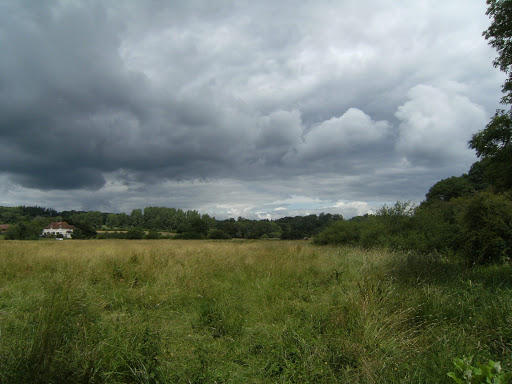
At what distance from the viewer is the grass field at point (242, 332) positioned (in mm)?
2752

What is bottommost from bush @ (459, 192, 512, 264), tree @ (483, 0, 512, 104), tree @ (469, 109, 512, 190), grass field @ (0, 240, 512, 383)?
grass field @ (0, 240, 512, 383)

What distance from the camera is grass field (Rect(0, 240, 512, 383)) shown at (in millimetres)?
2752

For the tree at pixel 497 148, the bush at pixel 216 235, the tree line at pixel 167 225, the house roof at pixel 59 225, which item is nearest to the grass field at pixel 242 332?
the tree at pixel 497 148

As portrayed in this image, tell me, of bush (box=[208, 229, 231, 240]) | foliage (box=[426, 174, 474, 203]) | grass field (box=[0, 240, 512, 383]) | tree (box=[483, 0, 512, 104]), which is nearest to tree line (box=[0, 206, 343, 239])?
bush (box=[208, 229, 231, 240])

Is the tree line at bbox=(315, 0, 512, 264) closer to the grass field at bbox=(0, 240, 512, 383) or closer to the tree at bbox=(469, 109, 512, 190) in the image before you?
the tree at bbox=(469, 109, 512, 190)

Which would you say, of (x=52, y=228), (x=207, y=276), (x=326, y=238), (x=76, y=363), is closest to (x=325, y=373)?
(x=76, y=363)

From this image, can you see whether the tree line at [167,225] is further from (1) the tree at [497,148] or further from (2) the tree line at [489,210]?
(1) the tree at [497,148]

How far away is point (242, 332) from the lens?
431 centimetres

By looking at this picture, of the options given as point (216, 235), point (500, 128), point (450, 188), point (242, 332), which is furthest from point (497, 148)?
point (450, 188)

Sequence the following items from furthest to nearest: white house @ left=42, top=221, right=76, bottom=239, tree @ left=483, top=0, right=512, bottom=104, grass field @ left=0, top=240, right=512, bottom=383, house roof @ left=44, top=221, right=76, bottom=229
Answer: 1. house roof @ left=44, top=221, right=76, bottom=229
2. white house @ left=42, top=221, right=76, bottom=239
3. tree @ left=483, top=0, right=512, bottom=104
4. grass field @ left=0, top=240, right=512, bottom=383

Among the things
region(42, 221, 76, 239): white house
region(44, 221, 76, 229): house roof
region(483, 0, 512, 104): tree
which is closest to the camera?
region(483, 0, 512, 104): tree

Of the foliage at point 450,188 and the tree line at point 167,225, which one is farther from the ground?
the foliage at point 450,188

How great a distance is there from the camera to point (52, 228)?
75062 millimetres

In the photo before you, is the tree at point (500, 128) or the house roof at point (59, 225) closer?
the tree at point (500, 128)
